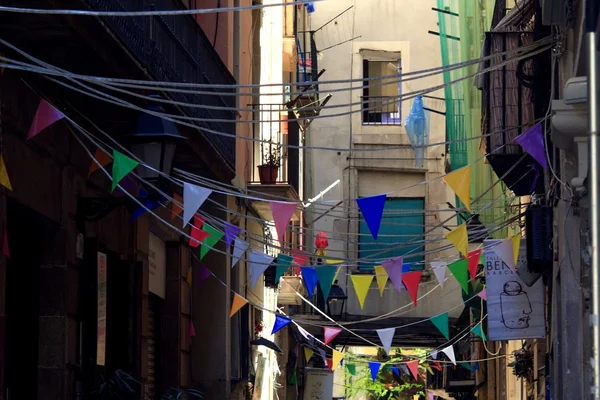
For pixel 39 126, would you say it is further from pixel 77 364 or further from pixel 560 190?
pixel 560 190

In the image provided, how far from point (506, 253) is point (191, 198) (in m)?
4.23

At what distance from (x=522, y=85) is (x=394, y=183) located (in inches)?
725

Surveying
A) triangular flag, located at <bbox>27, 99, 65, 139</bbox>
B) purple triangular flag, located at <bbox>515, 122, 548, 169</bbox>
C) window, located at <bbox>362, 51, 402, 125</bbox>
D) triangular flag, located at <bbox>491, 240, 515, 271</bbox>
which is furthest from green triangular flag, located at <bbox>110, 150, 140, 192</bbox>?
window, located at <bbox>362, 51, 402, 125</bbox>

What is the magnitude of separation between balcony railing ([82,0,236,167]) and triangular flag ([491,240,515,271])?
10.8ft

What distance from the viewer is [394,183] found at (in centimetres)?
3061

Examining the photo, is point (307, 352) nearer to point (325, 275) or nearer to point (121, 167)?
point (325, 275)

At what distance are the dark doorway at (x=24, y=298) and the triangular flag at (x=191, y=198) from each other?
1140 millimetres

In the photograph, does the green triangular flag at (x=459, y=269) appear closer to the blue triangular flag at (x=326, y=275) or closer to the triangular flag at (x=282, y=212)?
the blue triangular flag at (x=326, y=275)

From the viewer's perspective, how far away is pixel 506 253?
12.5 m

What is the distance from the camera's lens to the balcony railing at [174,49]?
9578 mm

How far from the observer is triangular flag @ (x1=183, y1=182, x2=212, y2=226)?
9570 mm

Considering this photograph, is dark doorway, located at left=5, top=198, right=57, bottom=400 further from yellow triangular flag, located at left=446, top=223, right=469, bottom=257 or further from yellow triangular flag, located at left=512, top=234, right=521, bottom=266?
yellow triangular flag, located at left=512, top=234, right=521, bottom=266

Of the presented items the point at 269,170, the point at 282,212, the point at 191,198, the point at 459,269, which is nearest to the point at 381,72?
the point at 269,170

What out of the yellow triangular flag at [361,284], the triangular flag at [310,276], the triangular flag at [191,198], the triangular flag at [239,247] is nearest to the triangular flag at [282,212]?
the triangular flag at [239,247]
